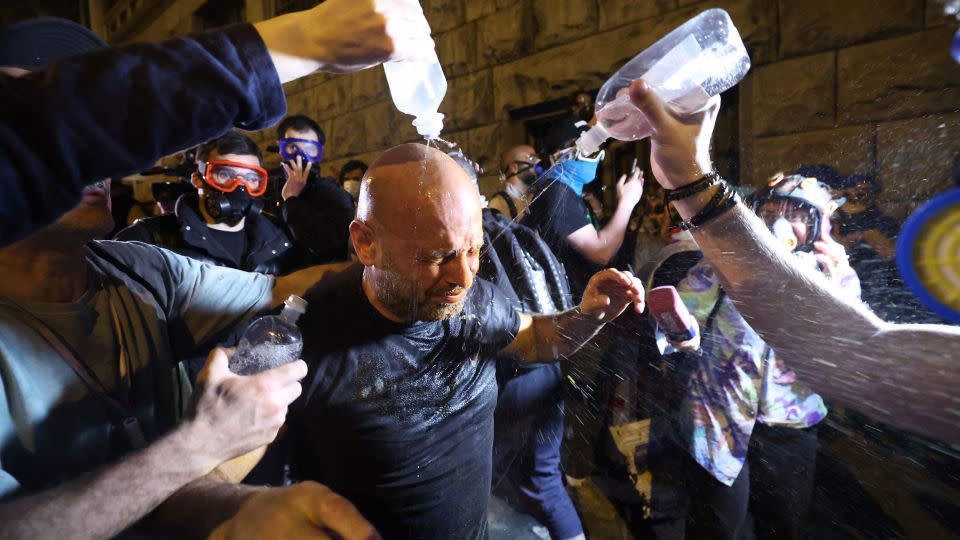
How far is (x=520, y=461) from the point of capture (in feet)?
8.77

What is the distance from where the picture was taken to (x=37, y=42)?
1.22m

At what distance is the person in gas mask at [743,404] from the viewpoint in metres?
2.25

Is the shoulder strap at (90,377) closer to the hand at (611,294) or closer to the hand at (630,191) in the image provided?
the hand at (611,294)

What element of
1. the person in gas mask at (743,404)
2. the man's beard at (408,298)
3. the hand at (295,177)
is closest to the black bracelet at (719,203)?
the man's beard at (408,298)

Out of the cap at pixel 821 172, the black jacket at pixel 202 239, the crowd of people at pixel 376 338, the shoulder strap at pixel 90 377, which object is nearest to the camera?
the crowd of people at pixel 376 338

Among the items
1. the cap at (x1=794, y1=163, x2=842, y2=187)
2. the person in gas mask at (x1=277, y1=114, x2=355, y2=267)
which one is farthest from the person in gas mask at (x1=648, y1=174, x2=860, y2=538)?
the person in gas mask at (x1=277, y1=114, x2=355, y2=267)

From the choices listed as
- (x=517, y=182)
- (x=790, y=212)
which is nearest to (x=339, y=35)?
(x=790, y=212)

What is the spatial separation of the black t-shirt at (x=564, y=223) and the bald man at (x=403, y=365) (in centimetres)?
124

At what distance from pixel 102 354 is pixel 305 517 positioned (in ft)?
2.20

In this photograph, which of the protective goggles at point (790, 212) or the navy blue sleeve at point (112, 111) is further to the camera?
the protective goggles at point (790, 212)

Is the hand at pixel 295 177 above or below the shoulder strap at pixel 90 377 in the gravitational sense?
above

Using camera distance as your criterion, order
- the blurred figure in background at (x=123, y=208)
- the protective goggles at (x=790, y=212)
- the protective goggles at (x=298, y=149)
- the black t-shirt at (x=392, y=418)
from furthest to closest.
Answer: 1. the blurred figure in background at (x=123, y=208)
2. the protective goggles at (x=298, y=149)
3. the protective goggles at (x=790, y=212)
4. the black t-shirt at (x=392, y=418)

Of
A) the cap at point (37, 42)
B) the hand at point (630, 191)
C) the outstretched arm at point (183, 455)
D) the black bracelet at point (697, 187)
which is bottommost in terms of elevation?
the outstretched arm at point (183, 455)

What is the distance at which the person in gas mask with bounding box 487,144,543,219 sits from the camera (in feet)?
10.8
